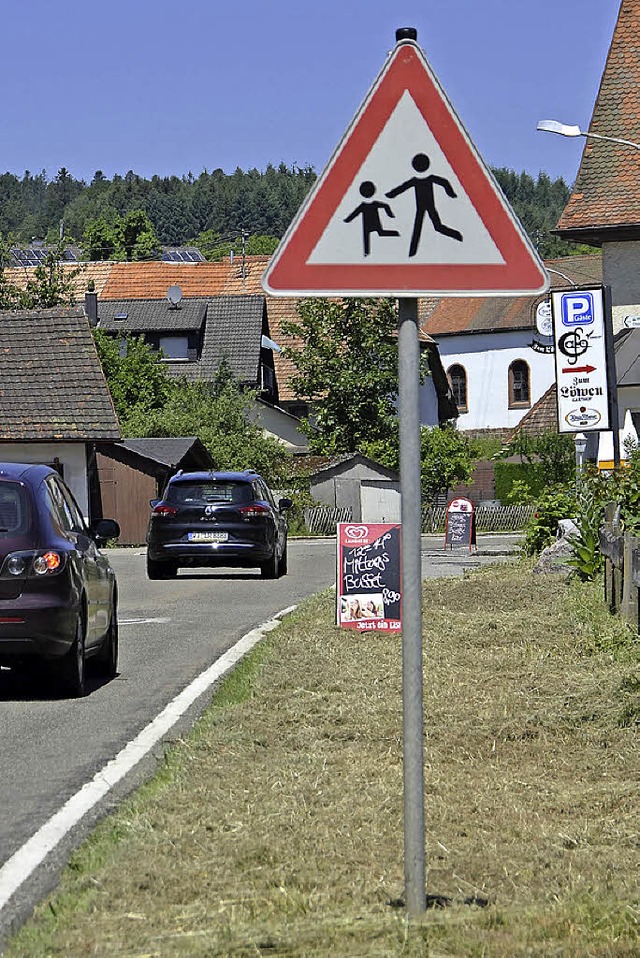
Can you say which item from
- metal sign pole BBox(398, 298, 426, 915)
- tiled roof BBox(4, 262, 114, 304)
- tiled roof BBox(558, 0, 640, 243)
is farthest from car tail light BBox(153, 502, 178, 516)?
tiled roof BBox(4, 262, 114, 304)

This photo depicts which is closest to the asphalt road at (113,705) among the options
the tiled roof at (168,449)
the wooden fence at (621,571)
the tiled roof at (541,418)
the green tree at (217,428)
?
the wooden fence at (621,571)

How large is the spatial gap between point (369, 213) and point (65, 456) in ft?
144

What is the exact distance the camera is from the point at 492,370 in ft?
326

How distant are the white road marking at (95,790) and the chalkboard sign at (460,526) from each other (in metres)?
24.2

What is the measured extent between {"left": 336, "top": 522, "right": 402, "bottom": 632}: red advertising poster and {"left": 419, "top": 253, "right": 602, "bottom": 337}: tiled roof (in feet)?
267

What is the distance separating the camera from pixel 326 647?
12.9m

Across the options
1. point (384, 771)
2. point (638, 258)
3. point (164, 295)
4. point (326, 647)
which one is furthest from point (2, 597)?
point (164, 295)

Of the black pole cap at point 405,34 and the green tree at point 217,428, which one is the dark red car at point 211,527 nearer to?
the black pole cap at point 405,34

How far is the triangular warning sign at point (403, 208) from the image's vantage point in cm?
504

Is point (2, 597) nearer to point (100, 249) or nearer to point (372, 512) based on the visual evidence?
point (372, 512)

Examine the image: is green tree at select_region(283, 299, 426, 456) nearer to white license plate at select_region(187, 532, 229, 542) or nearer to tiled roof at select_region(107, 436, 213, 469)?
tiled roof at select_region(107, 436, 213, 469)

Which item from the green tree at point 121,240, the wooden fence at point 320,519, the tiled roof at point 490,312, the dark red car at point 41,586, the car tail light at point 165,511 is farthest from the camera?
the green tree at point 121,240

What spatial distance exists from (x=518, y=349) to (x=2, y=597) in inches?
3495

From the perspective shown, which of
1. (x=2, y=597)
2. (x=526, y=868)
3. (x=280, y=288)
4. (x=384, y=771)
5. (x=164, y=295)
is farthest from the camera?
(x=164, y=295)
